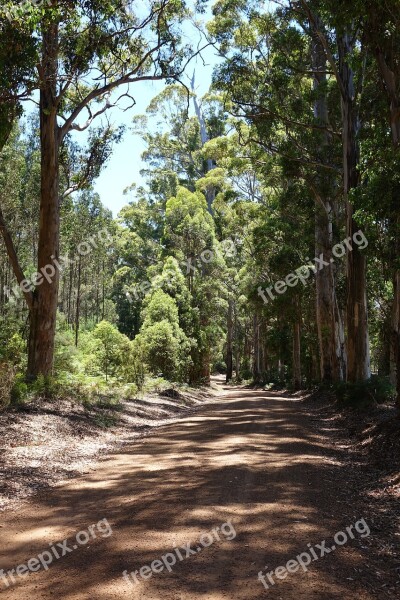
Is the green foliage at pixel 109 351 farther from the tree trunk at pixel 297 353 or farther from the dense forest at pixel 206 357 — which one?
the tree trunk at pixel 297 353

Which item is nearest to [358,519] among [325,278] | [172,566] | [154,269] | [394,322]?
[172,566]

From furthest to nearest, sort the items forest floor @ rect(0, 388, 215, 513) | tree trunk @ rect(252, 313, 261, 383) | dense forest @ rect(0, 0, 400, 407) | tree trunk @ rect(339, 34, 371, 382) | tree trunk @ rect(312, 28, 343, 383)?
tree trunk @ rect(252, 313, 261, 383) → tree trunk @ rect(312, 28, 343, 383) → tree trunk @ rect(339, 34, 371, 382) → dense forest @ rect(0, 0, 400, 407) → forest floor @ rect(0, 388, 215, 513)

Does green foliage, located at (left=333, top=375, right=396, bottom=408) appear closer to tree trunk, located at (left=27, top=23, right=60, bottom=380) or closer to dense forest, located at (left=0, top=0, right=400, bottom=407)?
dense forest, located at (left=0, top=0, right=400, bottom=407)

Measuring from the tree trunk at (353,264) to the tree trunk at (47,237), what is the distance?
7.52m

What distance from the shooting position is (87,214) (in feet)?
136

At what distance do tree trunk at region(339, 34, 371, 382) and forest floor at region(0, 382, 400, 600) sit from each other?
610cm

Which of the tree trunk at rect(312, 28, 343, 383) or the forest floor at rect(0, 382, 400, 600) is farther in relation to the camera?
the tree trunk at rect(312, 28, 343, 383)

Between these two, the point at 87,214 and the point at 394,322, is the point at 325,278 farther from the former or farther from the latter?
the point at 87,214

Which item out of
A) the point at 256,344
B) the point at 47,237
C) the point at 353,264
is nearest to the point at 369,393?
the point at 353,264

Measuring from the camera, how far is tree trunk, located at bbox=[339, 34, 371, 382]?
47.4 feet

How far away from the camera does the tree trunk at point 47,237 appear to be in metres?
13.1

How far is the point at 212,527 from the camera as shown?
4.93 meters

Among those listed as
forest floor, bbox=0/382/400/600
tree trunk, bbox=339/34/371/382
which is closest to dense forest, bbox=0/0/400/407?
tree trunk, bbox=339/34/371/382

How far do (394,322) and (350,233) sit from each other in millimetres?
4773
